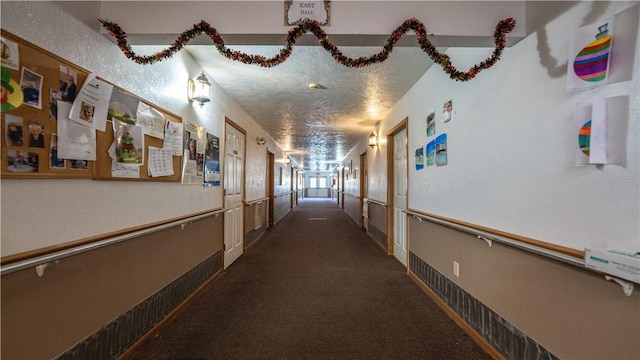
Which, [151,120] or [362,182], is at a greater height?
[151,120]

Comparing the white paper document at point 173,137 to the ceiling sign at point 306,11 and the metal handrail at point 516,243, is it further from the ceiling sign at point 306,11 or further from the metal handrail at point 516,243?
the metal handrail at point 516,243

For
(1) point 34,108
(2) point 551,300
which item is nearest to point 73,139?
(1) point 34,108

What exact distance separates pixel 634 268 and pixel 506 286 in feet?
2.54

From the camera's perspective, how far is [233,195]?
3701mm

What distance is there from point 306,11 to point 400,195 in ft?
9.91

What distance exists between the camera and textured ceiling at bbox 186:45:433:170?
7.80ft

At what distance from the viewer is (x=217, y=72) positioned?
9.09 feet

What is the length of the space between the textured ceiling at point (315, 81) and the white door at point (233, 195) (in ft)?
2.10

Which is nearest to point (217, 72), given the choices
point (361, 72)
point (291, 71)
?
point (291, 71)

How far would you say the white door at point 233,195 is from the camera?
344cm

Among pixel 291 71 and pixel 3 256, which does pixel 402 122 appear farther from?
pixel 3 256

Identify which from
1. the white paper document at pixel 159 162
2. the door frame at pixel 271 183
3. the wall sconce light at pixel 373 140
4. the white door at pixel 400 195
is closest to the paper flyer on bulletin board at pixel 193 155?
the white paper document at pixel 159 162

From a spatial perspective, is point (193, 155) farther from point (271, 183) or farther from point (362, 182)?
point (362, 182)

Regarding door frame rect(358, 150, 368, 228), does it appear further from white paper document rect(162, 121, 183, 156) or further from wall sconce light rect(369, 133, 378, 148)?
white paper document rect(162, 121, 183, 156)
